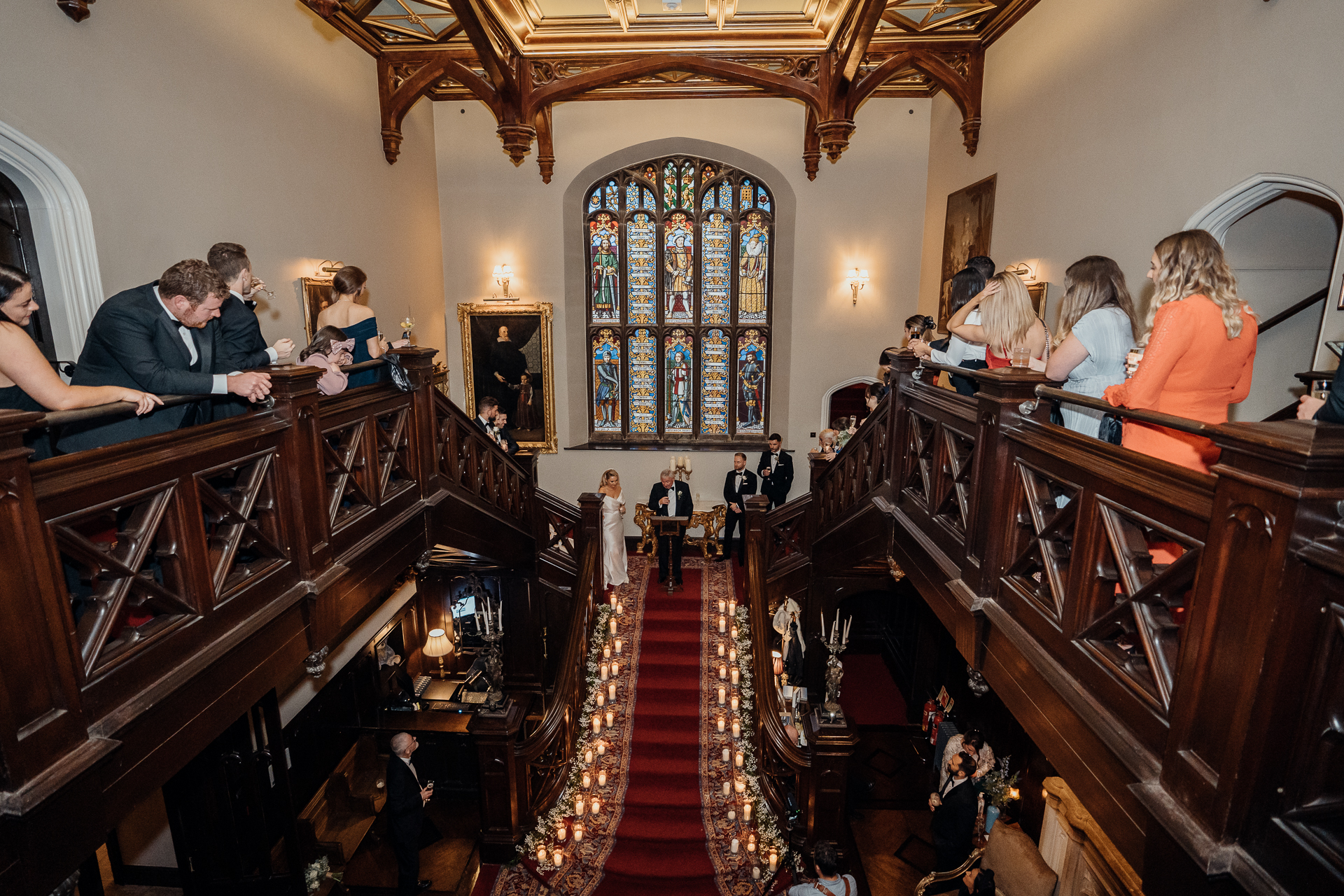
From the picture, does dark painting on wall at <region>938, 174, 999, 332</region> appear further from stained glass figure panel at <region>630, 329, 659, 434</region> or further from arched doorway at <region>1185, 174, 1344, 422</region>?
stained glass figure panel at <region>630, 329, 659, 434</region>

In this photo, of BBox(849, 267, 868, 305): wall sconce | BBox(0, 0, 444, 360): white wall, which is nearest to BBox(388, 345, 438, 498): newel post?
BBox(0, 0, 444, 360): white wall

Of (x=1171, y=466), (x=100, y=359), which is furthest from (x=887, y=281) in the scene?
(x=100, y=359)

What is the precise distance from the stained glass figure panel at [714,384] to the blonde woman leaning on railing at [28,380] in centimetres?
937

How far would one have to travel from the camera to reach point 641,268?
11.3 m

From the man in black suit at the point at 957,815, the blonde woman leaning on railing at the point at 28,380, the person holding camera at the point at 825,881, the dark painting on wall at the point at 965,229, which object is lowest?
the man in black suit at the point at 957,815

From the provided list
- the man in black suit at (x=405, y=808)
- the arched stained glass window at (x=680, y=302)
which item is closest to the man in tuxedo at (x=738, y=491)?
the arched stained glass window at (x=680, y=302)

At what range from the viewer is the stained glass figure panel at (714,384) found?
11.5 m

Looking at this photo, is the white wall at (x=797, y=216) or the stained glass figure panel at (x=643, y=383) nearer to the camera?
the white wall at (x=797, y=216)

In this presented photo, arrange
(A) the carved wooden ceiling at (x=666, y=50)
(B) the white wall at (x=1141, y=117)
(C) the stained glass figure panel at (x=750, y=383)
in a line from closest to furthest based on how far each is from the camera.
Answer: (B) the white wall at (x=1141, y=117) < (A) the carved wooden ceiling at (x=666, y=50) < (C) the stained glass figure panel at (x=750, y=383)

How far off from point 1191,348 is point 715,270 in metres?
9.37

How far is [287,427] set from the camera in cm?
344

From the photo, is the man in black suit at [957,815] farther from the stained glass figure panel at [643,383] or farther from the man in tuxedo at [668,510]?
the stained glass figure panel at [643,383]

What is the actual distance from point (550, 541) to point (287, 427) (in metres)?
5.47

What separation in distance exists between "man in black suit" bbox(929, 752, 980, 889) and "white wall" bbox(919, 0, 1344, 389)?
4165 millimetres
